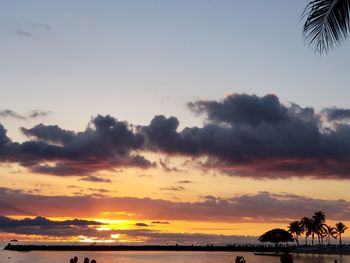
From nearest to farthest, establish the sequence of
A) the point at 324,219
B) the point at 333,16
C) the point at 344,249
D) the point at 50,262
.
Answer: the point at 333,16 → the point at 50,262 → the point at 344,249 → the point at 324,219

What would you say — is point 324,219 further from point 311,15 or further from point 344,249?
point 311,15

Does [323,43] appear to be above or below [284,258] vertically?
above

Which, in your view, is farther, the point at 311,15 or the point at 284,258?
the point at 284,258

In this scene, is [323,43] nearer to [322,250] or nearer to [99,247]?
[322,250]

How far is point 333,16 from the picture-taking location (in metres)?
7.04

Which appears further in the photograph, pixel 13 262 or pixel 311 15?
pixel 13 262

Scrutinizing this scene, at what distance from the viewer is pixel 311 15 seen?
23.4ft

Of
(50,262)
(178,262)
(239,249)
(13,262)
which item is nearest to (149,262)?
(178,262)

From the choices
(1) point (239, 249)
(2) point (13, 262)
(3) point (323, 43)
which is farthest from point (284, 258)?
(1) point (239, 249)

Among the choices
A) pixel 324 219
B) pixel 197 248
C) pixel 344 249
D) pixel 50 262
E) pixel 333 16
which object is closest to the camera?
pixel 333 16

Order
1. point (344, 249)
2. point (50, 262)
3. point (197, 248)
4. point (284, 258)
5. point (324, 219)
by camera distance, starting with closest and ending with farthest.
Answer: point (284, 258)
point (50, 262)
point (344, 249)
point (324, 219)
point (197, 248)

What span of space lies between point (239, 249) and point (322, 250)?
53.6m

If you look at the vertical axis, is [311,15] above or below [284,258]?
above

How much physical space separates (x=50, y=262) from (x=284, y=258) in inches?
4114
